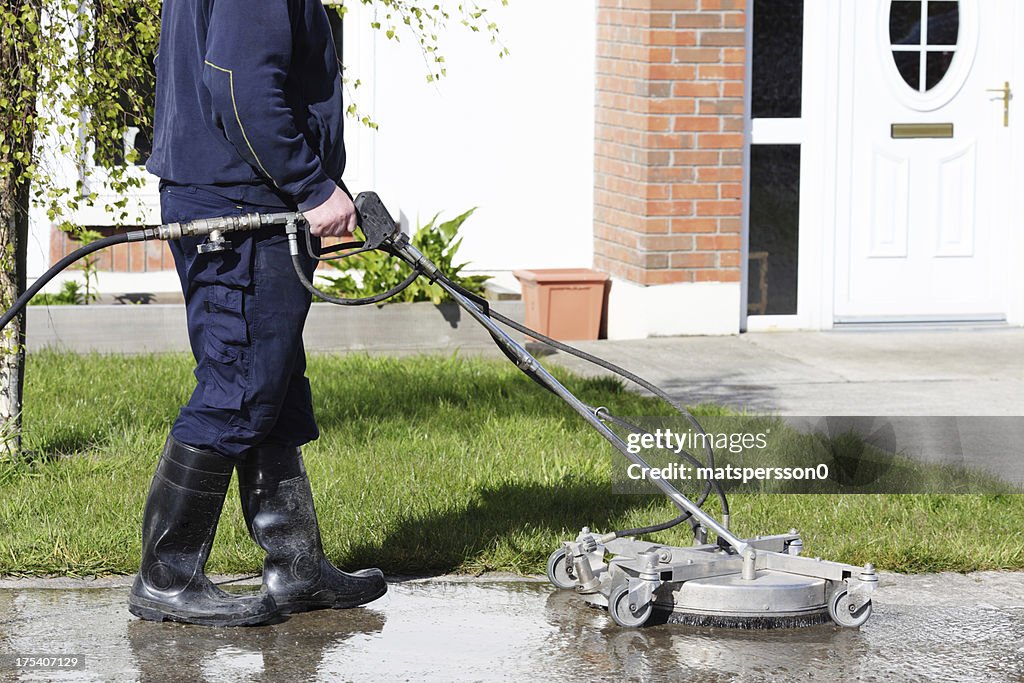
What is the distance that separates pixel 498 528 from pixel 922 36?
553cm

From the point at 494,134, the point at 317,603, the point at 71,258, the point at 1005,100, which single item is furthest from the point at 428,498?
the point at 1005,100

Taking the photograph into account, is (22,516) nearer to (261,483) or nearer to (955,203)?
(261,483)

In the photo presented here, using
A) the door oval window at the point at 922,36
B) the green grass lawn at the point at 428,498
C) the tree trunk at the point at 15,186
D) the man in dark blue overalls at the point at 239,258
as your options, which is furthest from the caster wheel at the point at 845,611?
the door oval window at the point at 922,36

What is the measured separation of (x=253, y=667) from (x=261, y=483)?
1.96 ft

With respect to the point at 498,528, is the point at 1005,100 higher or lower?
higher

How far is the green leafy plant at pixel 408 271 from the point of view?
8625 millimetres

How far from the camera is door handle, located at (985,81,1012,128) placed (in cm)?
945

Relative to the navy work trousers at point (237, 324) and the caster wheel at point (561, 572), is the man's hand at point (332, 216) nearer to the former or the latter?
the navy work trousers at point (237, 324)

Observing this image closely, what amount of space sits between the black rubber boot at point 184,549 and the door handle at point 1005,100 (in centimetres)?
655

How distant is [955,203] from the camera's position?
9.49 m

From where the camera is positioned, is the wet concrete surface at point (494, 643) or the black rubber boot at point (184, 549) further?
the black rubber boot at point (184, 549)

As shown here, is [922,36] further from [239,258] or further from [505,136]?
[239,258]
